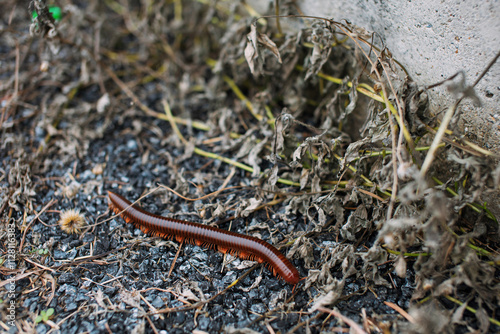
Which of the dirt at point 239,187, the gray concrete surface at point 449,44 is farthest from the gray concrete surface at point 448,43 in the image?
the dirt at point 239,187

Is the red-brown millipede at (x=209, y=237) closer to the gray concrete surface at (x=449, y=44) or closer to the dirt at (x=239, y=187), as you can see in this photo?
the dirt at (x=239, y=187)

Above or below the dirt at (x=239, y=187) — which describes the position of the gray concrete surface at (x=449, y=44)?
above

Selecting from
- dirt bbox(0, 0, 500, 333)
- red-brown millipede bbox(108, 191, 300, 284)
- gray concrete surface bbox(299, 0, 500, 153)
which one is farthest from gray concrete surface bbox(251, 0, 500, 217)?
red-brown millipede bbox(108, 191, 300, 284)

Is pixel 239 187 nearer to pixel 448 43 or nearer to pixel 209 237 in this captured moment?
pixel 209 237

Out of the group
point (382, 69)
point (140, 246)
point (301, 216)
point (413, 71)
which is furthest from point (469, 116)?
point (140, 246)

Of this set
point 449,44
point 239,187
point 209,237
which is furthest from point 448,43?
point 209,237

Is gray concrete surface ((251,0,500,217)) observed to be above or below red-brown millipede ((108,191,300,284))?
above

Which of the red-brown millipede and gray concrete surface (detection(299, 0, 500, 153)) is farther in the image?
the red-brown millipede

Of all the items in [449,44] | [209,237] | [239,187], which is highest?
[449,44]

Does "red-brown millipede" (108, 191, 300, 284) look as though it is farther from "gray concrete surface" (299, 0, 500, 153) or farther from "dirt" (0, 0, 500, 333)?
"gray concrete surface" (299, 0, 500, 153)
